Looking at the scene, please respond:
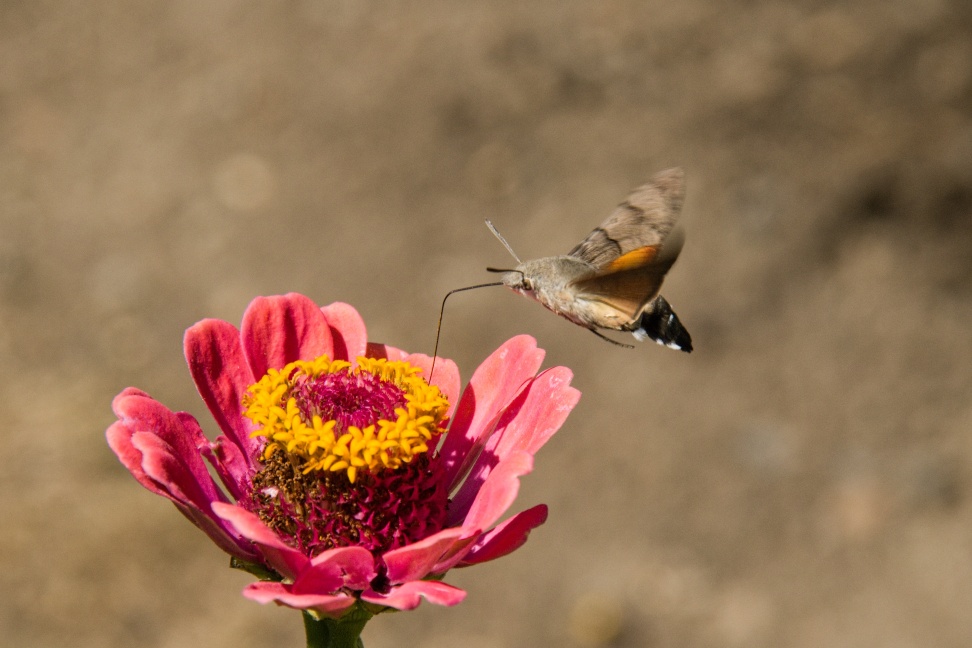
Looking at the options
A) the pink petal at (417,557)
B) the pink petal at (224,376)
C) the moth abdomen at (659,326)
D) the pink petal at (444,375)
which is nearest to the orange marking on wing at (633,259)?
the moth abdomen at (659,326)

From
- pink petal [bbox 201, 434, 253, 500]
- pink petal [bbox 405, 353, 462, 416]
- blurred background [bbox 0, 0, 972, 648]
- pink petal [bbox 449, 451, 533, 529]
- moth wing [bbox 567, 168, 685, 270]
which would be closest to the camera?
pink petal [bbox 449, 451, 533, 529]

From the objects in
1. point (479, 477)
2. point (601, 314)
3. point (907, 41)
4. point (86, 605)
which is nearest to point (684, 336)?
point (601, 314)

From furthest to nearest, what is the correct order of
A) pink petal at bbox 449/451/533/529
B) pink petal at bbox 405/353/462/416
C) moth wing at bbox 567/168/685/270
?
moth wing at bbox 567/168/685/270 < pink petal at bbox 405/353/462/416 < pink petal at bbox 449/451/533/529

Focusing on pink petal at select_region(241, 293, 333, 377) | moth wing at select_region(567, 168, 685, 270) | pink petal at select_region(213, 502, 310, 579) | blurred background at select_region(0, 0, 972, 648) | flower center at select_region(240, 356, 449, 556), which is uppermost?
blurred background at select_region(0, 0, 972, 648)

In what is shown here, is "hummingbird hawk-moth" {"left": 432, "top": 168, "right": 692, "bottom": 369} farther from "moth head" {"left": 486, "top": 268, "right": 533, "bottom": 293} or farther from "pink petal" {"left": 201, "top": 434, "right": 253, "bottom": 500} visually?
"pink petal" {"left": 201, "top": 434, "right": 253, "bottom": 500}

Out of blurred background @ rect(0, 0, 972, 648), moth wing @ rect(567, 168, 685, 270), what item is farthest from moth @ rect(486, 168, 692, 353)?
blurred background @ rect(0, 0, 972, 648)

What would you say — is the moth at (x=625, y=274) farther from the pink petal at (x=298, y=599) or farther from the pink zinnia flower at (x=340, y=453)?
the pink petal at (x=298, y=599)

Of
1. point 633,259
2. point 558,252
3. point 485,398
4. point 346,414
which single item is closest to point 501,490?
point 346,414
